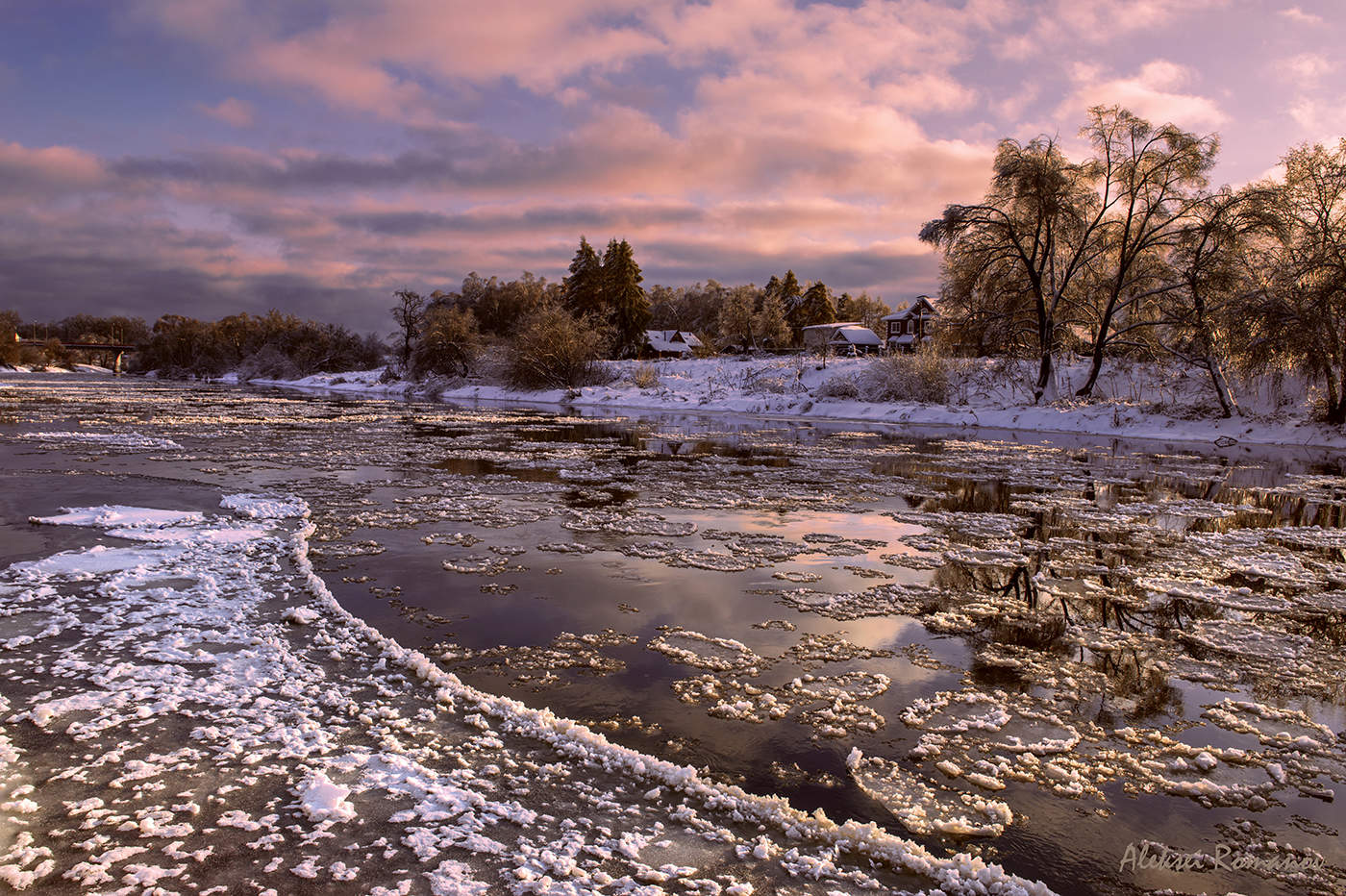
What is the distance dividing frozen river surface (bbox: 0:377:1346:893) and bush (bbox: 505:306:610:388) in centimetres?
4063

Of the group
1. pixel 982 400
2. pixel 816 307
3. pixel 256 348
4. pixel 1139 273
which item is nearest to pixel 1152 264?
→ pixel 1139 273

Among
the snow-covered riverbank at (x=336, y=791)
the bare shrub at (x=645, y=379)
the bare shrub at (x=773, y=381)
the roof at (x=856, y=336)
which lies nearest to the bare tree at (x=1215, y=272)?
the bare shrub at (x=773, y=381)

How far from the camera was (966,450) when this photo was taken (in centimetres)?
2228

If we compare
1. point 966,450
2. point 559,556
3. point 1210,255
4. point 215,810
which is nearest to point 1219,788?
point 215,810

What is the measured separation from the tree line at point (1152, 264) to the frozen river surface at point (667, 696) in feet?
58.6

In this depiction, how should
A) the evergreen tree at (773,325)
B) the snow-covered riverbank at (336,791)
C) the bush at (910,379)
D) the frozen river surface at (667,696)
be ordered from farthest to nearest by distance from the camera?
the evergreen tree at (773,325), the bush at (910,379), the frozen river surface at (667,696), the snow-covered riverbank at (336,791)

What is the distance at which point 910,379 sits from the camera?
124ft

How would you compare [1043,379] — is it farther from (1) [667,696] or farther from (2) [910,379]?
(1) [667,696]

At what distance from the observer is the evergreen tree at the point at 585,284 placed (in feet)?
234

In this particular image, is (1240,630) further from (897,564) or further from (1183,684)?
(897,564)

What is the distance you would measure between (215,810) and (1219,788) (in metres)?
5.37

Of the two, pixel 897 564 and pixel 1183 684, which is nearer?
pixel 1183 684

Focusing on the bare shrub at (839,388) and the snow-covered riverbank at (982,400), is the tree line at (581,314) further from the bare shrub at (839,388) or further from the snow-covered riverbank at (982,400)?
the bare shrub at (839,388)

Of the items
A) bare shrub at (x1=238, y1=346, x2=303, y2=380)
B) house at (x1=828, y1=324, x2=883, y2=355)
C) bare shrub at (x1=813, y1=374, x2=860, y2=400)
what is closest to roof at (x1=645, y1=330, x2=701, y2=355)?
house at (x1=828, y1=324, x2=883, y2=355)
